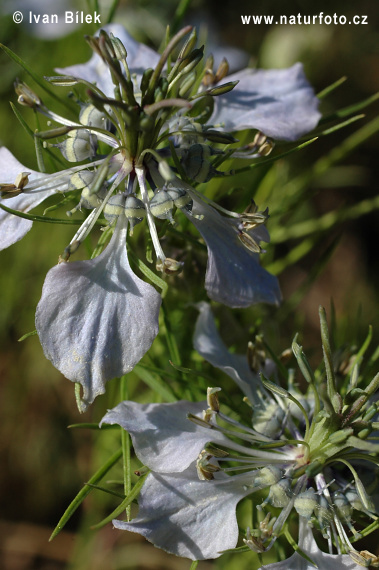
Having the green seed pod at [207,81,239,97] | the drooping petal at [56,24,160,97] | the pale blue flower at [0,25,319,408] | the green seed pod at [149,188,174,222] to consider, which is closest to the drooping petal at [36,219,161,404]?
the pale blue flower at [0,25,319,408]

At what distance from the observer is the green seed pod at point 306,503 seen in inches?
35.5

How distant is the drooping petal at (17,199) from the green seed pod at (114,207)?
10 centimetres

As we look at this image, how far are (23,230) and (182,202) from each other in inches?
10.0

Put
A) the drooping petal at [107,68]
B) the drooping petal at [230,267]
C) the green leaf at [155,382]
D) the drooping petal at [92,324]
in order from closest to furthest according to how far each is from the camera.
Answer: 1. the drooping petal at [92,324]
2. the drooping petal at [230,267]
3. the green leaf at [155,382]
4. the drooping petal at [107,68]

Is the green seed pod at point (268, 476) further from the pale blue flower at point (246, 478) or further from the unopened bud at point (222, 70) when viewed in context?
the unopened bud at point (222, 70)

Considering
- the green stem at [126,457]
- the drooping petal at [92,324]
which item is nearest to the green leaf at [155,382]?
the green stem at [126,457]

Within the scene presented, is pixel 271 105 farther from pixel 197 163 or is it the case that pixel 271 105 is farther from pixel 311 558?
pixel 311 558

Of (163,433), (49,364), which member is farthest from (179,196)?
(49,364)

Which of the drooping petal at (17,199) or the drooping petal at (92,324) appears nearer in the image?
the drooping petal at (92,324)

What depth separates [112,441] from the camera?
1548 millimetres

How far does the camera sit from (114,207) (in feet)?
2.99

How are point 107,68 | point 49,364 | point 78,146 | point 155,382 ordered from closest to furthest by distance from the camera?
point 78,146 < point 155,382 < point 107,68 < point 49,364

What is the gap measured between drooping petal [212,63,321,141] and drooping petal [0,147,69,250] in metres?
0.33

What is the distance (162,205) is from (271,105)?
43 centimetres
